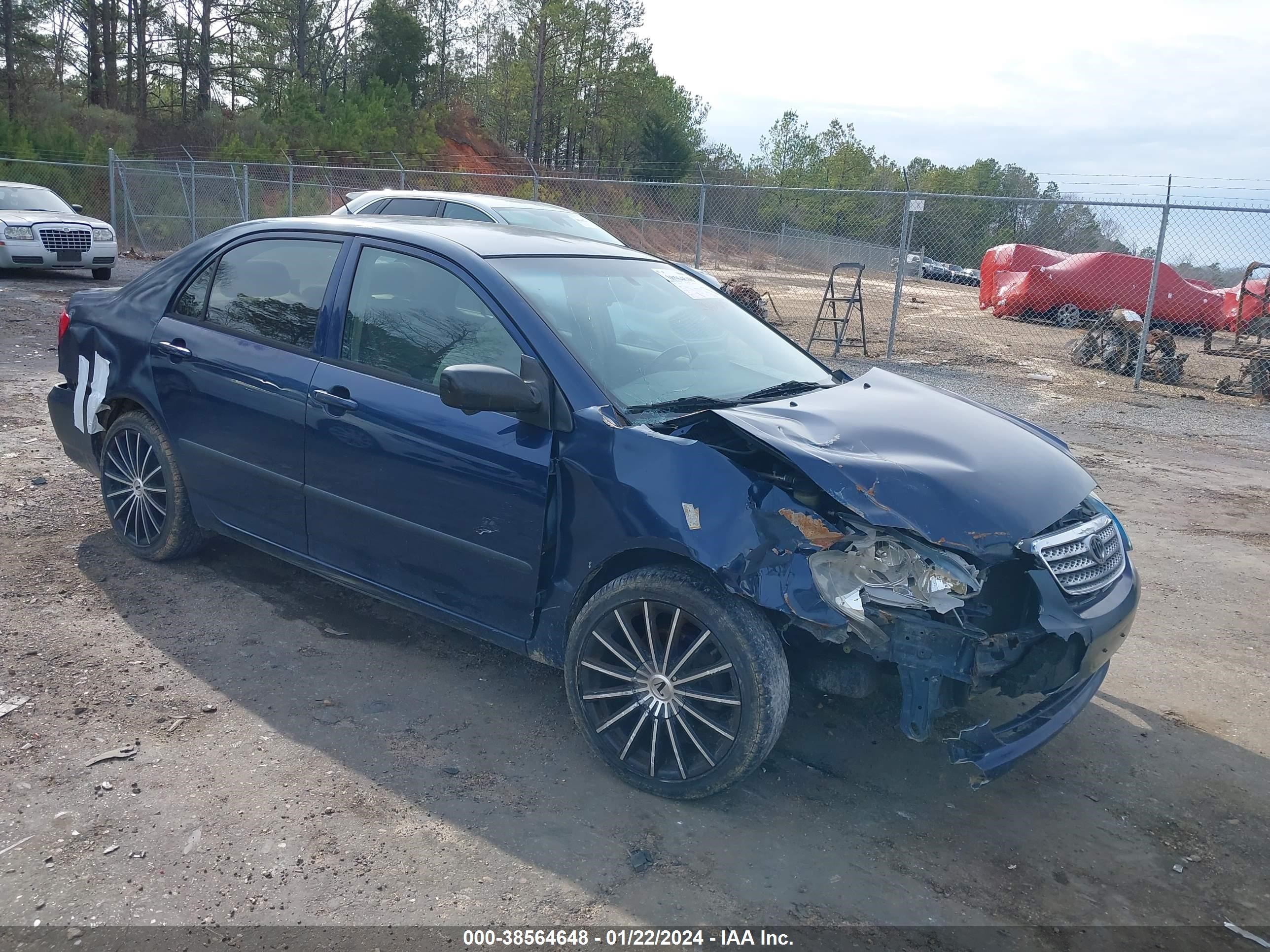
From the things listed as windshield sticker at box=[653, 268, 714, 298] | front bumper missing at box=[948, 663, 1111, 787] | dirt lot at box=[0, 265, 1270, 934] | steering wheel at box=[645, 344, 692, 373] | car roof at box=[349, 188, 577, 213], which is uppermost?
car roof at box=[349, 188, 577, 213]

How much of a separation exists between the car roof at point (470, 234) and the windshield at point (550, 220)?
5349 mm

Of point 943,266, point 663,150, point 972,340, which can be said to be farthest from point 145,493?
point 663,150

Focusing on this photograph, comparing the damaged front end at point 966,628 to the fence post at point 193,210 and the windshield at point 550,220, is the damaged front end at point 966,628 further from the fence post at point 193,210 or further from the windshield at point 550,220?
the fence post at point 193,210

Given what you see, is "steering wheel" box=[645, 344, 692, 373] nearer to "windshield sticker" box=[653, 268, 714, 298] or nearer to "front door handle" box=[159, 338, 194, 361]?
"windshield sticker" box=[653, 268, 714, 298]

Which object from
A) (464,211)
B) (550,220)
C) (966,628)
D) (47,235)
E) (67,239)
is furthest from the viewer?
(67,239)

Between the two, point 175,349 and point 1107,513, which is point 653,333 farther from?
point 175,349

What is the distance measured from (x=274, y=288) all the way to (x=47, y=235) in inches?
549

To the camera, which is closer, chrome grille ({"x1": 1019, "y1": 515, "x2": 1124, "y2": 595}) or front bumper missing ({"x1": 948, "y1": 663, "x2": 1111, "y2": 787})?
front bumper missing ({"x1": 948, "y1": 663, "x2": 1111, "y2": 787})

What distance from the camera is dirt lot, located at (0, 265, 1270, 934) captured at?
8.70 feet

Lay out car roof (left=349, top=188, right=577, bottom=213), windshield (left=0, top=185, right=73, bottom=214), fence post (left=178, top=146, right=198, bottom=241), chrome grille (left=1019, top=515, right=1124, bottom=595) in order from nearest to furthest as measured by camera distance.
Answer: chrome grille (left=1019, top=515, right=1124, bottom=595) → car roof (left=349, top=188, right=577, bottom=213) → windshield (left=0, top=185, right=73, bottom=214) → fence post (left=178, top=146, right=198, bottom=241)

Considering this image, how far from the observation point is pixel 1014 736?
292 centimetres

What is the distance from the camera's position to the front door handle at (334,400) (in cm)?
367

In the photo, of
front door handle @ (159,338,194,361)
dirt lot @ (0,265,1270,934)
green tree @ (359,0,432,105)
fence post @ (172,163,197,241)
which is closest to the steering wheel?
dirt lot @ (0,265,1270,934)

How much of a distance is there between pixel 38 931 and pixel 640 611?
177 centimetres
